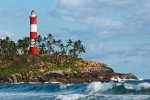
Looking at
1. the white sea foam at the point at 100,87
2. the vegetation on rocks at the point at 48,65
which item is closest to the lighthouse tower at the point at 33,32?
the vegetation on rocks at the point at 48,65

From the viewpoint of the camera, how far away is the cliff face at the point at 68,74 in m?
128

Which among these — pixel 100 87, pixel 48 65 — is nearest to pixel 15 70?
pixel 48 65

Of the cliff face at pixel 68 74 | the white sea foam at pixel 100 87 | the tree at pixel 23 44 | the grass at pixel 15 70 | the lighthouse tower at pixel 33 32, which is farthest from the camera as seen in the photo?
the tree at pixel 23 44

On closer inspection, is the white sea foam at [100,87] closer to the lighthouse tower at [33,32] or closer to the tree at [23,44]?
the lighthouse tower at [33,32]

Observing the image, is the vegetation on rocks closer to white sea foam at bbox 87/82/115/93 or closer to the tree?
the tree

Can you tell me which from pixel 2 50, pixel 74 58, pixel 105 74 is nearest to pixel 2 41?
pixel 2 50

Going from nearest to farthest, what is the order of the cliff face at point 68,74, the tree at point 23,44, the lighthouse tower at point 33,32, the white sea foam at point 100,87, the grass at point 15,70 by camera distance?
the white sea foam at point 100,87, the lighthouse tower at point 33,32, the cliff face at point 68,74, the grass at point 15,70, the tree at point 23,44

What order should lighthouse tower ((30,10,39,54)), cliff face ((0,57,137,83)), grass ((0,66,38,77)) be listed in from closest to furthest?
lighthouse tower ((30,10,39,54)) → cliff face ((0,57,137,83)) → grass ((0,66,38,77))

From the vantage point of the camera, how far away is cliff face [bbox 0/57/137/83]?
5032 inches

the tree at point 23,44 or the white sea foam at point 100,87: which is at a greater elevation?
the tree at point 23,44

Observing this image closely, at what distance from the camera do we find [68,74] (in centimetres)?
13275

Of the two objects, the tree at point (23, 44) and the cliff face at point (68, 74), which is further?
the tree at point (23, 44)

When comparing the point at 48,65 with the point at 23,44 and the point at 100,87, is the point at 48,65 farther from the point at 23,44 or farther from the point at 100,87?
the point at 100,87

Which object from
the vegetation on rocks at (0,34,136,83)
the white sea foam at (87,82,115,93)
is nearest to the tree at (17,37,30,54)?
the vegetation on rocks at (0,34,136,83)
